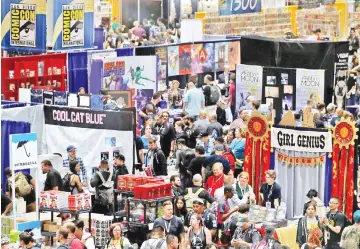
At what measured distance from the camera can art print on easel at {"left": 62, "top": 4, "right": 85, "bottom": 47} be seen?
26.0 meters

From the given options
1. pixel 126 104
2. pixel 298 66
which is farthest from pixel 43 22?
pixel 298 66

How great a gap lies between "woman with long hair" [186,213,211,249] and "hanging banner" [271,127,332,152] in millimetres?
2916

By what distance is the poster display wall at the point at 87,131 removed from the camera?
18.2 m

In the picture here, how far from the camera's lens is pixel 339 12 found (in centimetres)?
3709

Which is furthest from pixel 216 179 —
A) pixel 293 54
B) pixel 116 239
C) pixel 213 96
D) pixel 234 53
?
pixel 234 53

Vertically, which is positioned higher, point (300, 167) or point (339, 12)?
point (339, 12)

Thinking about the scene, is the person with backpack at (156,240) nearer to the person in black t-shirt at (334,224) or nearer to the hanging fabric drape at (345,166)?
the person in black t-shirt at (334,224)

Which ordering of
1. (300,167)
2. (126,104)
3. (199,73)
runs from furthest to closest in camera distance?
(199,73), (126,104), (300,167)

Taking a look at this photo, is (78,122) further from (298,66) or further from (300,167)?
(298,66)

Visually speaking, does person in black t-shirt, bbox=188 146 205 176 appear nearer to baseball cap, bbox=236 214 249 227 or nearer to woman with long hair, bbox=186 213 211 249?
baseball cap, bbox=236 214 249 227

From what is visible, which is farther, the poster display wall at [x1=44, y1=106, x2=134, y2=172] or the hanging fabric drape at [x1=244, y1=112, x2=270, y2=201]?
the poster display wall at [x1=44, y1=106, x2=134, y2=172]

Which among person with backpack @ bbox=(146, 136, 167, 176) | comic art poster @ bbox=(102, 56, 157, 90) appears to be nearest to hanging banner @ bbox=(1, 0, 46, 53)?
comic art poster @ bbox=(102, 56, 157, 90)

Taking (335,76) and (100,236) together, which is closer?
(100,236)

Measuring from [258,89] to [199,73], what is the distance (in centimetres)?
465
